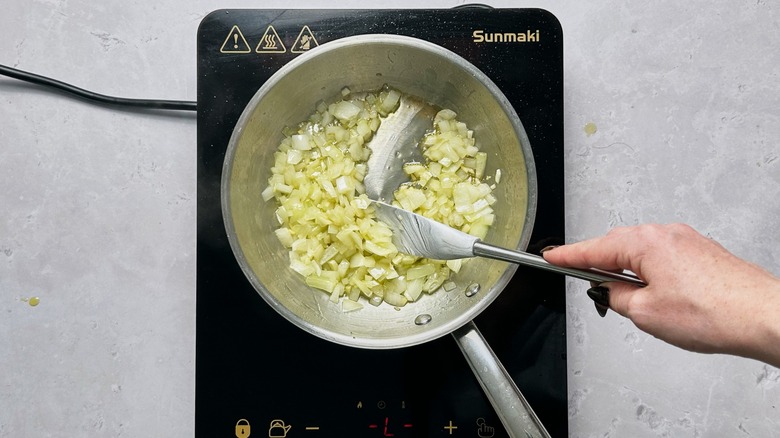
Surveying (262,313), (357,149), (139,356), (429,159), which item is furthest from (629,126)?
(139,356)

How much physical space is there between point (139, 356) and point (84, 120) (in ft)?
1.26

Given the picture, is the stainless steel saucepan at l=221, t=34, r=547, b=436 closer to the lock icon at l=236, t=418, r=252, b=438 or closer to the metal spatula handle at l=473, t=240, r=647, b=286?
the metal spatula handle at l=473, t=240, r=647, b=286

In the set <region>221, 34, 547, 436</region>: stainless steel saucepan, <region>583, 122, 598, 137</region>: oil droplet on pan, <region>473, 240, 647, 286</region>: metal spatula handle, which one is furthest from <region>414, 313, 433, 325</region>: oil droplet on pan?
<region>583, 122, 598, 137</region>: oil droplet on pan

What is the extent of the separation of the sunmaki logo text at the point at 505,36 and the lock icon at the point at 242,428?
66 centimetres

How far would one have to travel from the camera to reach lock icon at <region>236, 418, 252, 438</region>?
0.95 metres

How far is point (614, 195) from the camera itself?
102 centimetres

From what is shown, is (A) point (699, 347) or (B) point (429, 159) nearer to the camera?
(A) point (699, 347)

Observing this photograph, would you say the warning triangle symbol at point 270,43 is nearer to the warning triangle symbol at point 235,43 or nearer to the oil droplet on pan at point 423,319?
the warning triangle symbol at point 235,43

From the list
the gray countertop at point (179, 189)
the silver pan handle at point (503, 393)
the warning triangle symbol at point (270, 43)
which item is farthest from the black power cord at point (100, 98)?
the silver pan handle at point (503, 393)

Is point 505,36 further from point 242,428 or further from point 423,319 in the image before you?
point 242,428

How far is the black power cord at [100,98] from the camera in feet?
3.29

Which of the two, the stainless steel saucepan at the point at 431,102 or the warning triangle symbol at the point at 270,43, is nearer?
the stainless steel saucepan at the point at 431,102

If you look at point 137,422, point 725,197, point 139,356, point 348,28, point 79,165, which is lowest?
point 137,422

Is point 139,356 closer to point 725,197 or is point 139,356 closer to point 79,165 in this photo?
point 79,165
